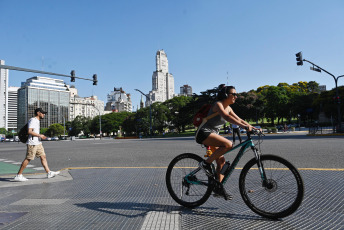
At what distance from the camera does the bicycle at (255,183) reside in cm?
286

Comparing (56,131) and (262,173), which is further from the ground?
(262,173)

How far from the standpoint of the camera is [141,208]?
134 inches

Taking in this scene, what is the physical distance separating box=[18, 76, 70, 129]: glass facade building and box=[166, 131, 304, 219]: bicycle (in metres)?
165

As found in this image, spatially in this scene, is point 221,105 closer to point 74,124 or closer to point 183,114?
point 183,114

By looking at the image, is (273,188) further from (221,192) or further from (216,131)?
(216,131)

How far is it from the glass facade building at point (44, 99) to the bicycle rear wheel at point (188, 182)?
543 feet

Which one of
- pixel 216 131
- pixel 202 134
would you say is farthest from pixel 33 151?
pixel 216 131

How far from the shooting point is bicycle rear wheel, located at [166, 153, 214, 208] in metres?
3.44

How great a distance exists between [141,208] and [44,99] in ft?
567

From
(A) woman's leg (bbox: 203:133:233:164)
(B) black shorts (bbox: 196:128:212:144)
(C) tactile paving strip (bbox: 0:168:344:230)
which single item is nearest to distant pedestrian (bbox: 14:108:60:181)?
(C) tactile paving strip (bbox: 0:168:344:230)

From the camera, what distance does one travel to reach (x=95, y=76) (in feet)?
67.8

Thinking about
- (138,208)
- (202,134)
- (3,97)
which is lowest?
(138,208)

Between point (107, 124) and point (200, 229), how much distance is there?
9920cm

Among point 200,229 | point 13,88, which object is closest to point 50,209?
point 200,229
